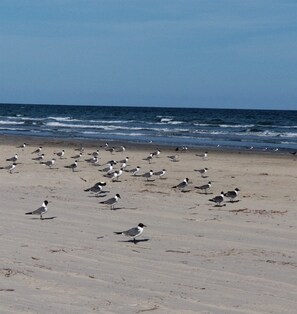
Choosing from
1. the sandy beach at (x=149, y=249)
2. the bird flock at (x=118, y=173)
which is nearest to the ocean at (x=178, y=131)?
the bird flock at (x=118, y=173)

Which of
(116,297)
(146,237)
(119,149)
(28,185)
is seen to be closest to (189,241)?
(146,237)

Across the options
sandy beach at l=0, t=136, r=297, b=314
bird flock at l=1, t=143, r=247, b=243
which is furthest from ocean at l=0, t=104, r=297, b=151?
sandy beach at l=0, t=136, r=297, b=314

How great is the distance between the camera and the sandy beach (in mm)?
6336

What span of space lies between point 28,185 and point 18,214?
467 centimetres

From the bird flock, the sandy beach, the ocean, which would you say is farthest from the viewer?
the ocean

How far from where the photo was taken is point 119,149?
2825 cm

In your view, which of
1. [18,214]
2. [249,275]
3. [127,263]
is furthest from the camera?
[18,214]

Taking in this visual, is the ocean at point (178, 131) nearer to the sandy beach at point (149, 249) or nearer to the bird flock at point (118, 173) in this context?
the bird flock at point (118, 173)

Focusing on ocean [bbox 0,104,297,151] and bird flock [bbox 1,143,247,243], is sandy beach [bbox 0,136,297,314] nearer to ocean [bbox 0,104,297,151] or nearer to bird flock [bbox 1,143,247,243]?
bird flock [bbox 1,143,247,243]

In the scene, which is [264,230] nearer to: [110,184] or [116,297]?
[116,297]

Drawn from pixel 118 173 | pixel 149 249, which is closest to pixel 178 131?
pixel 118 173

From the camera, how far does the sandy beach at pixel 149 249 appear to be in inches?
249

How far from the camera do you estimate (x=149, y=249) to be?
8.79 metres

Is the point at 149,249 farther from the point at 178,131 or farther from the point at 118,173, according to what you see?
the point at 178,131
